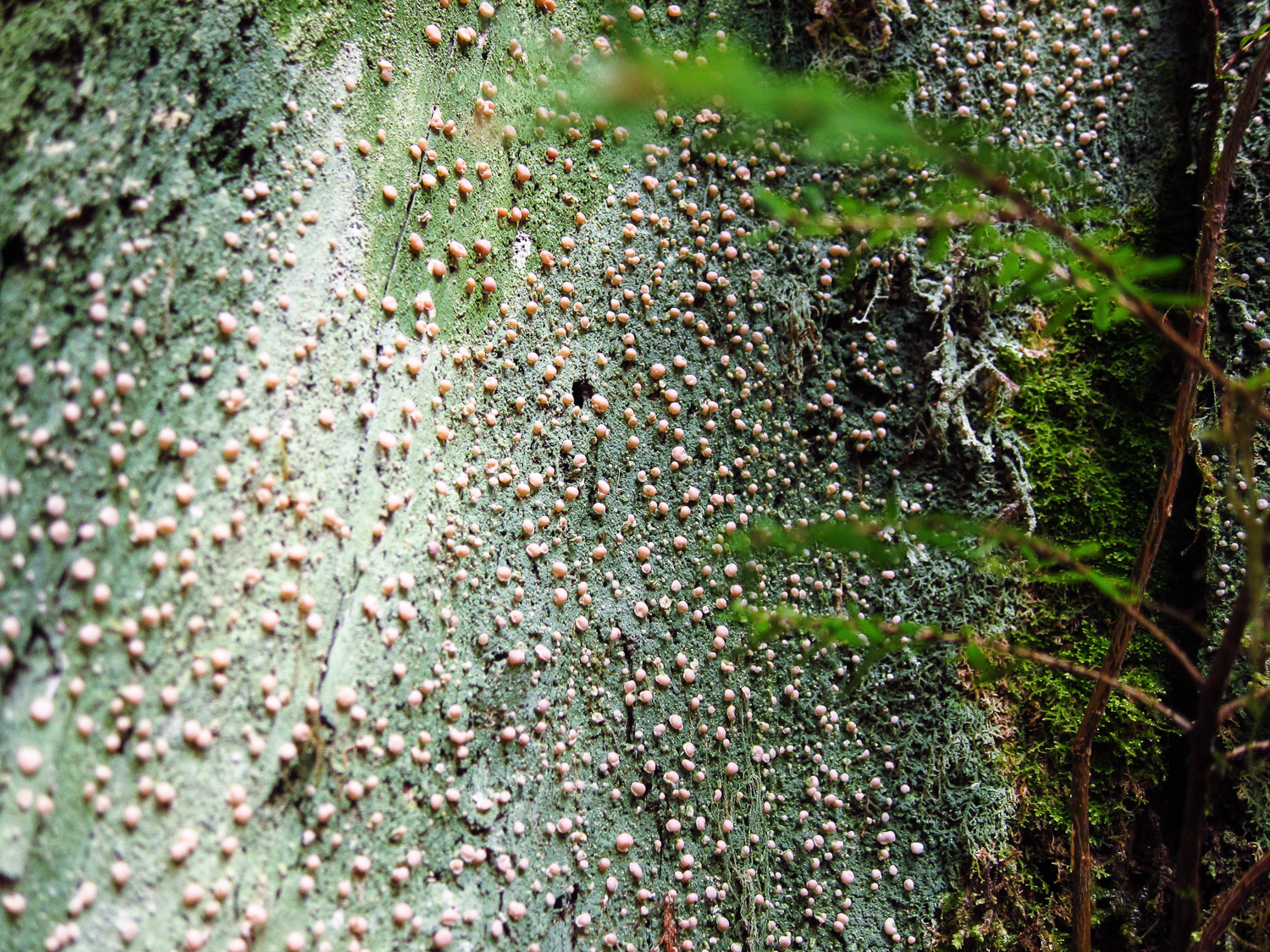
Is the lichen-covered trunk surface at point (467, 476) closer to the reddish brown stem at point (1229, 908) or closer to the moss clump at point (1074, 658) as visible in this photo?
the moss clump at point (1074, 658)

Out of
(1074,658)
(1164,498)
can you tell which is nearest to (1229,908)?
(1074,658)

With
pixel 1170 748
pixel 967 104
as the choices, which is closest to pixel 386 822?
pixel 1170 748

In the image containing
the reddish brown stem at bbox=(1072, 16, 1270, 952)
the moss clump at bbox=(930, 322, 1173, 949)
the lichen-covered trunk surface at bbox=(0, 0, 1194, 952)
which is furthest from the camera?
the moss clump at bbox=(930, 322, 1173, 949)

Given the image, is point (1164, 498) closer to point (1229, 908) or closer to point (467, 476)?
point (1229, 908)

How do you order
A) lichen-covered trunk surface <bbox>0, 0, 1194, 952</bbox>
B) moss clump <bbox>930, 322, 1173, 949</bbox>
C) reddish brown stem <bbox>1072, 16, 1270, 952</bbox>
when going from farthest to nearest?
moss clump <bbox>930, 322, 1173, 949</bbox> → reddish brown stem <bbox>1072, 16, 1270, 952</bbox> → lichen-covered trunk surface <bbox>0, 0, 1194, 952</bbox>

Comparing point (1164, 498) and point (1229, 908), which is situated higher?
point (1164, 498)

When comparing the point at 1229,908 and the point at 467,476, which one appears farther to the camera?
the point at 467,476

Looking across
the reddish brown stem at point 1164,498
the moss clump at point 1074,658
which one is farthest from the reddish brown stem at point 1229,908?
the moss clump at point 1074,658

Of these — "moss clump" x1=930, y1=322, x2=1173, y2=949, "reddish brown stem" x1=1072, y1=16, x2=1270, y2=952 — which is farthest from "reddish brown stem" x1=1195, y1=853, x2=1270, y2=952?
"moss clump" x1=930, y1=322, x2=1173, y2=949

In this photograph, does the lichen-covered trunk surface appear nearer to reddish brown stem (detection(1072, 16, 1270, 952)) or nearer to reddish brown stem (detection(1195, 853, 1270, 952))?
reddish brown stem (detection(1072, 16, 1270, 952))
